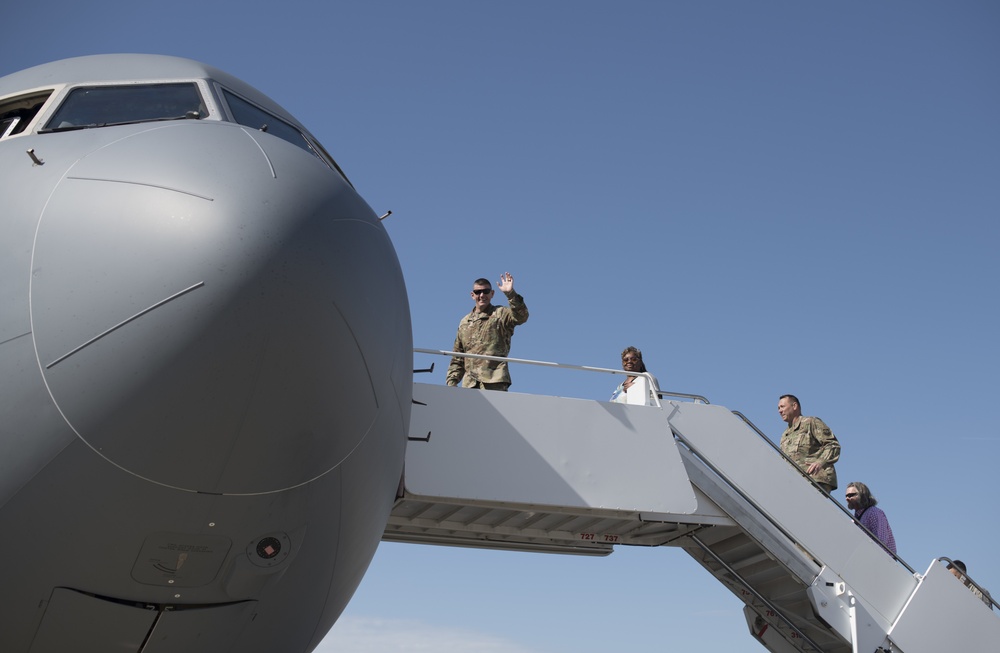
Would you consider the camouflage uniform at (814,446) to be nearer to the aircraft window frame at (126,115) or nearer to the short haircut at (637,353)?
the short haircut at (637,353)

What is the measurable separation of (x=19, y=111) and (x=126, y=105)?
60 centimetres

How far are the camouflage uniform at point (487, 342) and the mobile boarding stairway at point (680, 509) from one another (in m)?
0.94

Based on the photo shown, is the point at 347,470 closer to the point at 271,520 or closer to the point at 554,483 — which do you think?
the point at 271,520

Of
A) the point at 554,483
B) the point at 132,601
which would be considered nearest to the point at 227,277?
the point at 132,601

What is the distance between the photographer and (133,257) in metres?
3.65

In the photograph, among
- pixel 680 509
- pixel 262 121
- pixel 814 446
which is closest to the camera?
pixel 262 121

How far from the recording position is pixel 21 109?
5.07 metres

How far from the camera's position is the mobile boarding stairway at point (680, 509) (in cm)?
912

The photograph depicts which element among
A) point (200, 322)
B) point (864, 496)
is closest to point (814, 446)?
point (864, 496)

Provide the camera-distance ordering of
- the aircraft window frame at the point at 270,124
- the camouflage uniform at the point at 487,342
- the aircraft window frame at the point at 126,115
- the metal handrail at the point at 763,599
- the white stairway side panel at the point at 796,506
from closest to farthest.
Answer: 1. the aircraft window frame at the point at 126,115
2. the aircraft window frame at the point at 270,124
3. the camouflage uniform at the point at 487,342
4. the white stairway side panel at the point at 796,506
5. the metal handrail at the point at 763,599

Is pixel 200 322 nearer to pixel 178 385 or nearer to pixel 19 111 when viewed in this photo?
pixel 178 385

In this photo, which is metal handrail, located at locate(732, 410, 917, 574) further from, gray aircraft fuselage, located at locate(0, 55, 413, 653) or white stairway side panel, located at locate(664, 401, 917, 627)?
gray aircraft fuselage, located at locate(0, 55, 413, 653)

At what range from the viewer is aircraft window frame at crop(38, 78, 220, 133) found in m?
4.77

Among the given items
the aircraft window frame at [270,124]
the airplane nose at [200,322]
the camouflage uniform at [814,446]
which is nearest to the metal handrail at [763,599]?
the camouflage uniform at [814,446]
